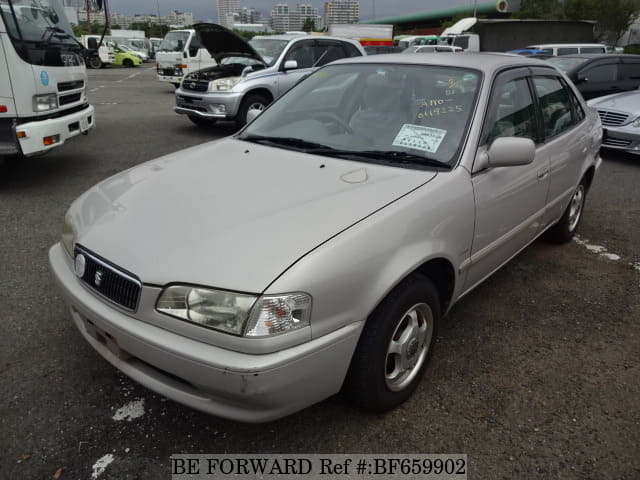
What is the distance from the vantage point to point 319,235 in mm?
1966

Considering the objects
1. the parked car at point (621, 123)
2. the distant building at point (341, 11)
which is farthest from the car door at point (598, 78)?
the distant building at point (341, 11)

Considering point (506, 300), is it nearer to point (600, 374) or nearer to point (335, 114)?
point (600, 374)

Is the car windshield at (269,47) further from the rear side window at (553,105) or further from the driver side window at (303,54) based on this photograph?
the rear side window at (553,105)

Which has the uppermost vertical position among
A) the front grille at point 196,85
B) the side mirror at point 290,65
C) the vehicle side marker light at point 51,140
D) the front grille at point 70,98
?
the side mirror at point 290,65

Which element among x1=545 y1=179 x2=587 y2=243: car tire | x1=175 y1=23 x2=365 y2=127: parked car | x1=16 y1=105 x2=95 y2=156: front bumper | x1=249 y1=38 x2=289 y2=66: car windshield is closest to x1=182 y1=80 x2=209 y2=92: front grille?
x1=175 y1=23 x2=365 y2=127: parked car

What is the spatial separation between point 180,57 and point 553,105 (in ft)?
45.1

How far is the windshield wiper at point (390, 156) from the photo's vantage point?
256 cm

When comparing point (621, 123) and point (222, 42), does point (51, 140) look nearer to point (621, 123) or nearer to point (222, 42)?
point (222, 42)

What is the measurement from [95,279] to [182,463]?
0.86m

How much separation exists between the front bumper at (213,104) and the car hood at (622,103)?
19.8 ft

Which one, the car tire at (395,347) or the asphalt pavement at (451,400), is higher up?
the car tire at (395,347)

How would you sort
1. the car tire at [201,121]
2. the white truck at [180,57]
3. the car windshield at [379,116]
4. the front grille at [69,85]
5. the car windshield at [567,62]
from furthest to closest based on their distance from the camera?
1. the white truck at [180,57]
2. the car windshield at [567,62]
3. the car tire at [201,121]
4. the front grille at [69,85]
5. the car windshield at [379,116]

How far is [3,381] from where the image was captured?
252 cm

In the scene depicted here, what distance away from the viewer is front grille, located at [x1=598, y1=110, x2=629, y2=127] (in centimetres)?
778
